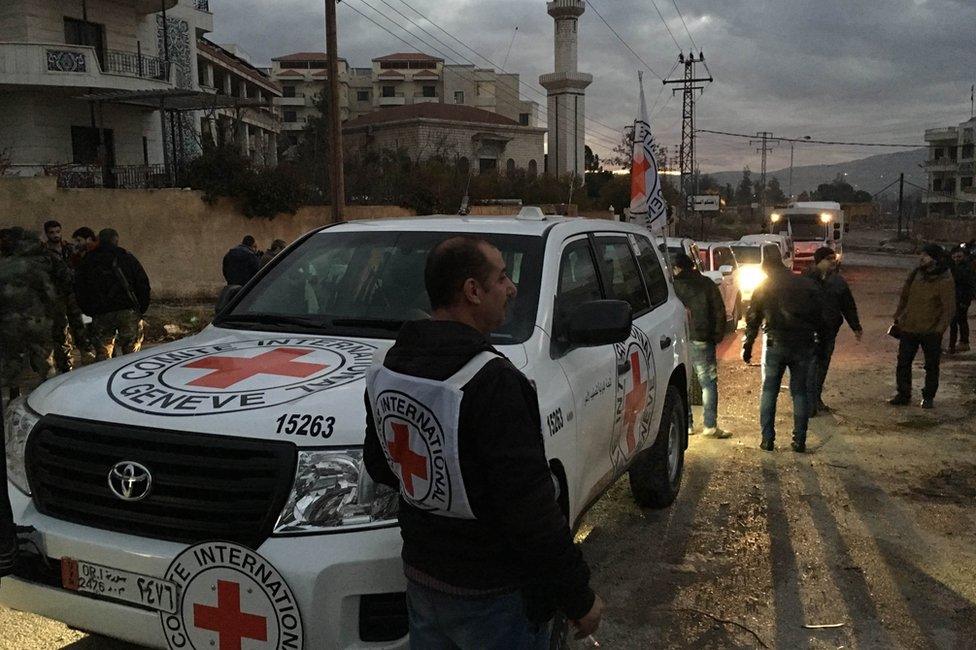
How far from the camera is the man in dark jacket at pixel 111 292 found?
806 cm

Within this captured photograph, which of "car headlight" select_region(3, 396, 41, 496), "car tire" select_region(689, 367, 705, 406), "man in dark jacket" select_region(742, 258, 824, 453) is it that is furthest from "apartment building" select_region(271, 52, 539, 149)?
"car headlight" select_region(3, 396, 41, 496)

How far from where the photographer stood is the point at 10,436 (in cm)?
310

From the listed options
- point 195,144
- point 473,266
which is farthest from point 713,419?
point 195,144

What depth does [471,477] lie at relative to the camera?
1.90 metres

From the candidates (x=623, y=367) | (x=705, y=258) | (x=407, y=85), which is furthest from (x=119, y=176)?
(x=407, y=85)

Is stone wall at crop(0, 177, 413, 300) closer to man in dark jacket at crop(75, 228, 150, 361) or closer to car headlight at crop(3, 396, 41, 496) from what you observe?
man in dark jacket at crop(75, 228, 150, 361)

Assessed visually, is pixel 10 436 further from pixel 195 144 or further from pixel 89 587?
pixel 195 144

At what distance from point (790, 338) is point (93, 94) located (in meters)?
26.1

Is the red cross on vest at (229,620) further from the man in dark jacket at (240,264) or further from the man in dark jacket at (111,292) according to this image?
the man in dark jacket at (240,264)

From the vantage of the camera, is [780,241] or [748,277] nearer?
[748,277]

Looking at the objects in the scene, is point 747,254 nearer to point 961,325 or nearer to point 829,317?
point 961,325

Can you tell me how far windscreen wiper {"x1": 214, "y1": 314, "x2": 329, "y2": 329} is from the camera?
3814mm

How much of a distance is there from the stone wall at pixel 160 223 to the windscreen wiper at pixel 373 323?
18.8 metres

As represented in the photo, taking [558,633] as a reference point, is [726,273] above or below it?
above
